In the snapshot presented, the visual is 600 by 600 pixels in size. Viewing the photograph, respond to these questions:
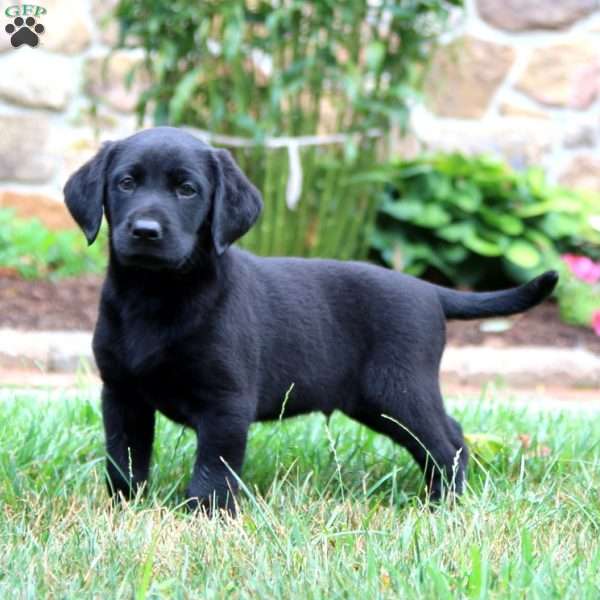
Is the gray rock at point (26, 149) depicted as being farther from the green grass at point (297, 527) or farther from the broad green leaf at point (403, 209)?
the green grass at point (297, 527)

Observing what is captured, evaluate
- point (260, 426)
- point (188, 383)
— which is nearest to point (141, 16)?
point (260, 426)

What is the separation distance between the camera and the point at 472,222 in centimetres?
663

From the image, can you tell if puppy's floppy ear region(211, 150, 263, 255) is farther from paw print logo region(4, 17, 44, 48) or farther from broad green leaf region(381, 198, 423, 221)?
paw print logo region(4, 17, 44, 48)

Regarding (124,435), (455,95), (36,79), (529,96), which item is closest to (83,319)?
(36,79)

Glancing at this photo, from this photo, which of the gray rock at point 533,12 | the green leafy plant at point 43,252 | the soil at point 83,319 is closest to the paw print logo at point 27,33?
the green leafy plant at point 43,252

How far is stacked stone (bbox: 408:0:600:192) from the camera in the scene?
7660 millimetres

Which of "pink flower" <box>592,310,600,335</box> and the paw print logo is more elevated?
the paw print logo

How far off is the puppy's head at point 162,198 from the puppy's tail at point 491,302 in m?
0.73

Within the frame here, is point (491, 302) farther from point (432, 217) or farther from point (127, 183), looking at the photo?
point (432, 217)

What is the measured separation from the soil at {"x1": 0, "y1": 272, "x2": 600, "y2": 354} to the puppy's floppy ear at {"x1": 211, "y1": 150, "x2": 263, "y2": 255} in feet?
9.52

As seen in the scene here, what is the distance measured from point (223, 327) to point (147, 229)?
367 mm

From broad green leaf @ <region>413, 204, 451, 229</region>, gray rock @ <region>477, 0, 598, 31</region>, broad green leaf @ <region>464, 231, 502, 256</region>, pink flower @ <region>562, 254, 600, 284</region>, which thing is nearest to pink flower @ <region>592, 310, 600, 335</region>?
pink flower @ <region>562, 254, 600, 284</region>

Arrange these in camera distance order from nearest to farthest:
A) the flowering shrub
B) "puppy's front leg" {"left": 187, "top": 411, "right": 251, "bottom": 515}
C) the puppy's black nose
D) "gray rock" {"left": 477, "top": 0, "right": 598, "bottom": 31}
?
the puppy's black nose, "puppy's front leg" {"left": 187, "top": 411, "right": 251, "bottom": 515}, the flowering shrub, "gray rock" {"left": 477, "top": 0, "right": 598, "bottom": 31}

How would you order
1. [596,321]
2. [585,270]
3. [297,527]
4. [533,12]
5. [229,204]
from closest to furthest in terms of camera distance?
[297,527] → [229,204] → [596,321] → [585,270] → [533,12]
